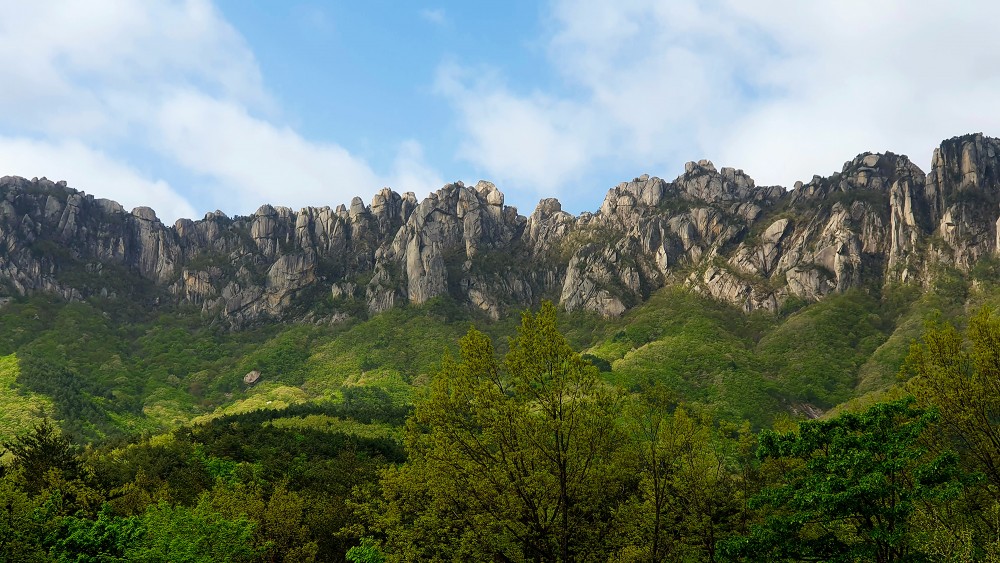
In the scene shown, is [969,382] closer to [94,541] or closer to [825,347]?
[94,541]

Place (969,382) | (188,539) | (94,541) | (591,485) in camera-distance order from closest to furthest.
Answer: (591,485) → (969,382) → (94,541) → (188,539)

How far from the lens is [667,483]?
109 feet

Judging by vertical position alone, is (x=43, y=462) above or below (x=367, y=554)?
above

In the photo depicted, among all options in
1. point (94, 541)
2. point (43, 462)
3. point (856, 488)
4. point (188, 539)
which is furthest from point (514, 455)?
point (43, 462)

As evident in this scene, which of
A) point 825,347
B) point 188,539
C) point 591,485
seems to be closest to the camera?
point 591,485

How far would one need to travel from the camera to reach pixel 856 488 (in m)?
23.2

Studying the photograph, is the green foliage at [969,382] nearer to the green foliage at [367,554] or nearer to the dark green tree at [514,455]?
the dark green tree at [514,455]

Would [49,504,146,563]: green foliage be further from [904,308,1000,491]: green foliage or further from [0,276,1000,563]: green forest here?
[904,308,1000,491]: green foliage

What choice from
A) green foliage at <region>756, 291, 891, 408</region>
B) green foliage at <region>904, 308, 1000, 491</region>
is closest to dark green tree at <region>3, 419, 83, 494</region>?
green foliage at <region>904, 308, 1000, 491</region>

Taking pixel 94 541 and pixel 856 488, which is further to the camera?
pixel 94 541

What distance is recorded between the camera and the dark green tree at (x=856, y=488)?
23484 mm

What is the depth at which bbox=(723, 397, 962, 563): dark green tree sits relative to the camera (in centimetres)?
2348

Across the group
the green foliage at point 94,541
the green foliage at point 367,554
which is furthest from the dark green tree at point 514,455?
the green foliage at point 94,541

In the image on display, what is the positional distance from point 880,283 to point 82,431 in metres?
233
